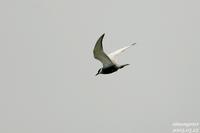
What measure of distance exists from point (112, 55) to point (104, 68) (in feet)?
3.47

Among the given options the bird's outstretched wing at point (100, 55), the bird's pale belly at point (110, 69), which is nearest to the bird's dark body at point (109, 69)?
the bird's pale belly at point (110, 69)

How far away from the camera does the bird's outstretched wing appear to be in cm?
2329

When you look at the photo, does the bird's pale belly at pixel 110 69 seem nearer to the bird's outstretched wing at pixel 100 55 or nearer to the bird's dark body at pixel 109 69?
the bird's dark body at pixel 109 69

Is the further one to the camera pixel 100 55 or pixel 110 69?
pixel 110 69

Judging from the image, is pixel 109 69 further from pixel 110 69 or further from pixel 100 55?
pixel 100 55

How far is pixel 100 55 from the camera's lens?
24484 mm

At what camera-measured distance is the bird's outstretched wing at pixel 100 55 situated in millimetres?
23288

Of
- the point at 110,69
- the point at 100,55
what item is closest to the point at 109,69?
the point at 110,69

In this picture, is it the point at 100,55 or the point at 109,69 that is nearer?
the point at 100,55

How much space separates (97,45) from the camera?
23328mm

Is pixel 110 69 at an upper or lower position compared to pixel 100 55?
upper

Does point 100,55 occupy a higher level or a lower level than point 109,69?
lower

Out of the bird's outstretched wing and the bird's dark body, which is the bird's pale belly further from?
the bird's outstretched wing

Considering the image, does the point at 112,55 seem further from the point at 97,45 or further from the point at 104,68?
the point at 97,45
